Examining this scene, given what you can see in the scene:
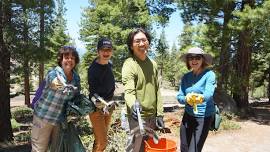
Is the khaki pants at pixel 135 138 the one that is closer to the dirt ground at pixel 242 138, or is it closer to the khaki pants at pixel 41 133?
the khaki pants at pixel 41 133

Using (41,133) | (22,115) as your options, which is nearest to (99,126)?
(41,133)

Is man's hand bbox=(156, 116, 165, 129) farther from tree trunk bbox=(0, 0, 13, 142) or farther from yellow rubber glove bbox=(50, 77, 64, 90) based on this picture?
tree trunk bbox=(0, 0, 13, 142)

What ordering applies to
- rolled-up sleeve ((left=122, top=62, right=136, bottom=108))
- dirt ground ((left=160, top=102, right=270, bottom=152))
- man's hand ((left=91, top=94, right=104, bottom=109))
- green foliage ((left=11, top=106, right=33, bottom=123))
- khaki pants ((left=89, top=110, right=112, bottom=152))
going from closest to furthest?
1. rolled-up sleeve ((left=122, top=62, right=136, bottom=108))
2. man's hand ((left=91, top=94, right=104, bottom=109))
3. khaki pants ((left=89, top=110, right=112, bottom=152))
4. dirt ground ((left=160, top=102, right=270, bottom=152))
5. green foliage ((left=11, top=106, right=33, bottom=123))

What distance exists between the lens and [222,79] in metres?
15.1

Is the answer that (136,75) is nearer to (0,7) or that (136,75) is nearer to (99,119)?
(99,119)

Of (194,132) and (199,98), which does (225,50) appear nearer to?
(194,132)

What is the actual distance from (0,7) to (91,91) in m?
7.57

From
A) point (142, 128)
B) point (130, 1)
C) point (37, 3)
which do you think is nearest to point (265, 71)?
point (130, 1)

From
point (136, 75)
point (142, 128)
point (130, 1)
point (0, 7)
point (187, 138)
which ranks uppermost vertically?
point (130, 1)

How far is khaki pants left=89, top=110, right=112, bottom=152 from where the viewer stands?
536 cm

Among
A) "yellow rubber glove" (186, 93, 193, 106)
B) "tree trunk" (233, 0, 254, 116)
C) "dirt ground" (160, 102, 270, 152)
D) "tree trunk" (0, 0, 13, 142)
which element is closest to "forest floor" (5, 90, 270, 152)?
"dirt ground" (160, 102, 270, 152)

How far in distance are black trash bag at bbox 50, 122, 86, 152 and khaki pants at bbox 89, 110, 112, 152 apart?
1.59ft

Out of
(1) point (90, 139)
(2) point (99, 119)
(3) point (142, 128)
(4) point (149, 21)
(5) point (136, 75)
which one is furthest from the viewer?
(4) point (149, 21)

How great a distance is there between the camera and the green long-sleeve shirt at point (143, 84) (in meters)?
4.38
